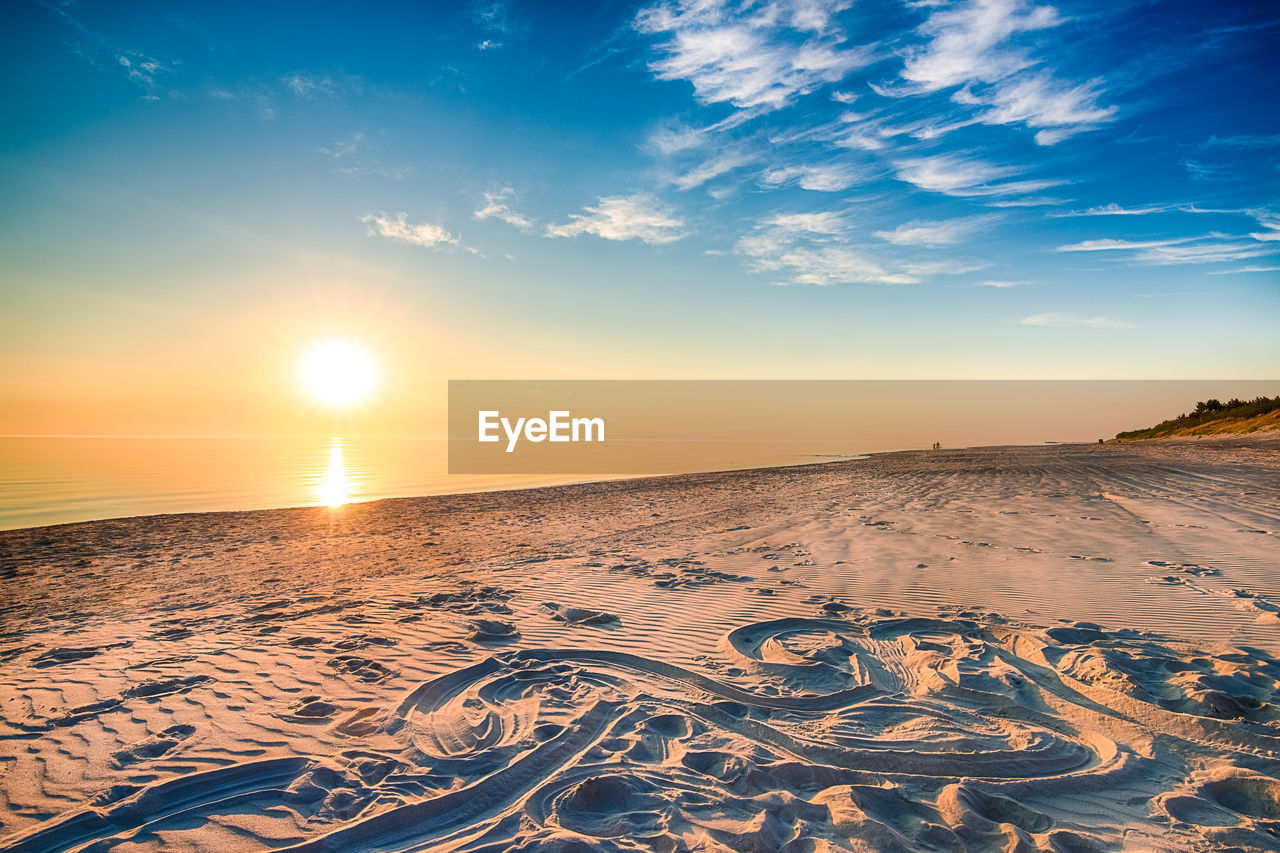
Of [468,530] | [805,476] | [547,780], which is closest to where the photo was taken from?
[547,780]

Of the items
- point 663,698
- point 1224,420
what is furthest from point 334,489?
point 1224,420

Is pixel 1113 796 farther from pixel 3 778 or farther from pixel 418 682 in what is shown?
pixel 3 778

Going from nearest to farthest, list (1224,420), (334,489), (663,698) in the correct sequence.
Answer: (663,698), (334,489), (1224,420)

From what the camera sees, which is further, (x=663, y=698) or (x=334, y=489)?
(x=334, y=489)

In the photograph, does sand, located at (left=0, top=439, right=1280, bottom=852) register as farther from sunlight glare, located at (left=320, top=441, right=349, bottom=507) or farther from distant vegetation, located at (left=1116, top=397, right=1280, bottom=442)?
distant vegetation, located at (left=1116, top=397, right=1280, bottom=442)

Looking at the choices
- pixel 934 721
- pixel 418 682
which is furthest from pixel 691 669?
pixel 418 682

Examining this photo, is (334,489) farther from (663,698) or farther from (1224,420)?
(1224,420)
